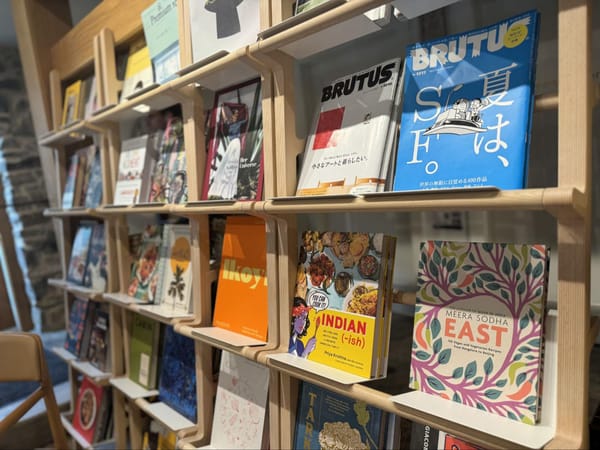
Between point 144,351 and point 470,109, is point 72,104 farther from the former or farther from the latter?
point 470,109

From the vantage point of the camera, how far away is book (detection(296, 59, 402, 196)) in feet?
3.79

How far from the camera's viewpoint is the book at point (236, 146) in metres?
1.50

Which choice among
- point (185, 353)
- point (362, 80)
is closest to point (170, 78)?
point (362, 80)

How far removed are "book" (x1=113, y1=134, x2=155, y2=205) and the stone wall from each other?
7.40 feet

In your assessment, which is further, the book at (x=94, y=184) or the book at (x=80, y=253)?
the book at (x=80, y=253)

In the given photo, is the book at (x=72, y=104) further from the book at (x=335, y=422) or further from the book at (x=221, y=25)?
the book at (x=335, y=422)

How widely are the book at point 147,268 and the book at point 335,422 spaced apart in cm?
94

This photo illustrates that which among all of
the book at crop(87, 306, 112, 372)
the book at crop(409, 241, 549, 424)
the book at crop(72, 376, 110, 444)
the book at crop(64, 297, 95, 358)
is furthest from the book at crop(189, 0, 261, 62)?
the book at crop(72, 376, 110, 444)

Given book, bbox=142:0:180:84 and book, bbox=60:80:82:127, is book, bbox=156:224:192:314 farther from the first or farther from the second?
book, bbox=60:80:82:127

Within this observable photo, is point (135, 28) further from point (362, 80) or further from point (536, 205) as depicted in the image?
point (536, 205)

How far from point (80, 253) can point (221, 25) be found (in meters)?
1.70

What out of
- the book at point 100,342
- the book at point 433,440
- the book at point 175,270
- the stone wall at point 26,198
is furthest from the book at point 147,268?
the stone wall at point 26,198

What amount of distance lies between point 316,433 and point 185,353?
771 millimetres

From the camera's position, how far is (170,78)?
5.92 ft
